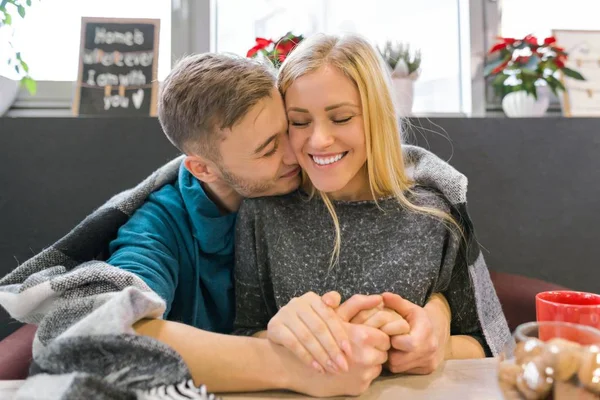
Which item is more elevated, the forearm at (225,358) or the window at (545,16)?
the window at (545,16)

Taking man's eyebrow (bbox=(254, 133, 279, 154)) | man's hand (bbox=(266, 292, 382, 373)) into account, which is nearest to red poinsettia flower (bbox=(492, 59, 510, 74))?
man's eyebrow (bbox=(254, 133, 279, 154))

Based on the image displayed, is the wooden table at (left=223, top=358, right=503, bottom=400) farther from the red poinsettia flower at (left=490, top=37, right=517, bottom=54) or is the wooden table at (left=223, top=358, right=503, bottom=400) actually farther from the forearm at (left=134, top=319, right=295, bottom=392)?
the red poinsettia flower at (left=490, top=37, right=517, bottom=54)

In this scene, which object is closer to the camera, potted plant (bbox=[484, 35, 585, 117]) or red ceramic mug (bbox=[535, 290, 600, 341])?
red ceramic mug (bbox=[535, 290, 600, 341])

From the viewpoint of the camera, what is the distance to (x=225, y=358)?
0.75 metres

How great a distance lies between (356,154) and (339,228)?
164 mm

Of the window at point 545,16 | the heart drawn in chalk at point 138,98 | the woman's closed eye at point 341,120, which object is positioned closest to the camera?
the woman's closed eye at point 341,120

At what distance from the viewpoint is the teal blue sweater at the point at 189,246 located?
1.06 metres

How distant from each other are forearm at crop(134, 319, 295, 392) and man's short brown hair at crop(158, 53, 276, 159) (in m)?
0.47

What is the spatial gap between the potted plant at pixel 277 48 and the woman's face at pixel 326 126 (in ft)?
1.69

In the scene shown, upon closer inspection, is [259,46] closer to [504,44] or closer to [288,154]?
[288,154]

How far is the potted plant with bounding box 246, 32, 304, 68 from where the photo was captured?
1.62m

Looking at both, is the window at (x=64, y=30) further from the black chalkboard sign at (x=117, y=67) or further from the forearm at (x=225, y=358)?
the forearm at (x=225, y=358)

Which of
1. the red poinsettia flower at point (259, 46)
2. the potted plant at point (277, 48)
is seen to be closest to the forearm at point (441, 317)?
the potted plant at point (277, 48)

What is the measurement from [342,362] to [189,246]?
1.77 feet
